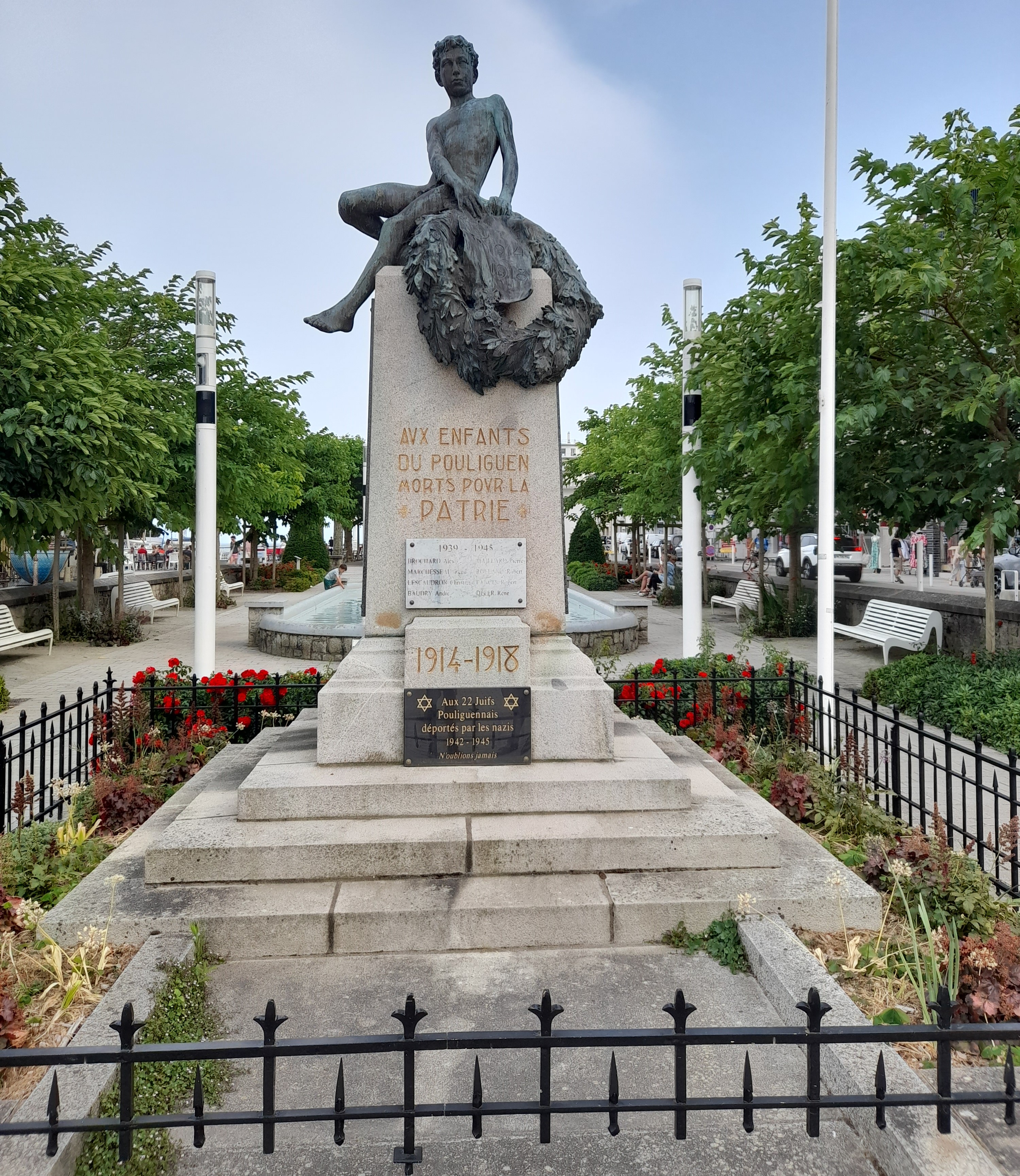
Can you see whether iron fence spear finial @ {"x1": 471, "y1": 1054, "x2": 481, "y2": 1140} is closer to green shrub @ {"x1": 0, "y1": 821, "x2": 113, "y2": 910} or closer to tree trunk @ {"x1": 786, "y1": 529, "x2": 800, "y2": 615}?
green shrub @ {"x1": 0, "y1": 821, "x2": 113, "y2": 910}

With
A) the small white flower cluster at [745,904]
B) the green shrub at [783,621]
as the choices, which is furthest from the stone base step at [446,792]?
the green shrub at [783,621]

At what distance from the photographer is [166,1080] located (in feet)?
9.34

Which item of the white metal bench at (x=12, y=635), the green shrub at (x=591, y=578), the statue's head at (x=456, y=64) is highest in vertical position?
the statue's head at (x=456, y=64)

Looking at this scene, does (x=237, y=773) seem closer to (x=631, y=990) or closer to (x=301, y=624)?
(x=631, y=990)

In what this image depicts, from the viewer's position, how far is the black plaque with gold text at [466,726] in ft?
16.1

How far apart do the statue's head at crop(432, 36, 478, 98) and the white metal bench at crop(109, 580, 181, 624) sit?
57.7 feet

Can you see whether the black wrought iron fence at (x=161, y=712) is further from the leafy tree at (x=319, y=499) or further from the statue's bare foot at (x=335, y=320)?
the leafy tree at (x=319, y=499)

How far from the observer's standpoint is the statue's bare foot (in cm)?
591

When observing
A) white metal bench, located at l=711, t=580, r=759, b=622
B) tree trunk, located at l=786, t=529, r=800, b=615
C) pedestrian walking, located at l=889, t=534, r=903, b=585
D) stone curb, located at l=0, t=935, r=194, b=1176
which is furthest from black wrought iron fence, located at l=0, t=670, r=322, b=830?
pedestrian walking, located at l=889, t=534, r=903, b=585

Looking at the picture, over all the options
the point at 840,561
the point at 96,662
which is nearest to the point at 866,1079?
the point at 96,662

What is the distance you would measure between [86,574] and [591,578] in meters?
20.2

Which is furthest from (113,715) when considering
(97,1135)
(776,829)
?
(776,829)

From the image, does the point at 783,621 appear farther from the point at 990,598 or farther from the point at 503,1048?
the point at 503,1048

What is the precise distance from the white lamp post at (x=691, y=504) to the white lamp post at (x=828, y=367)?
1873 mm
